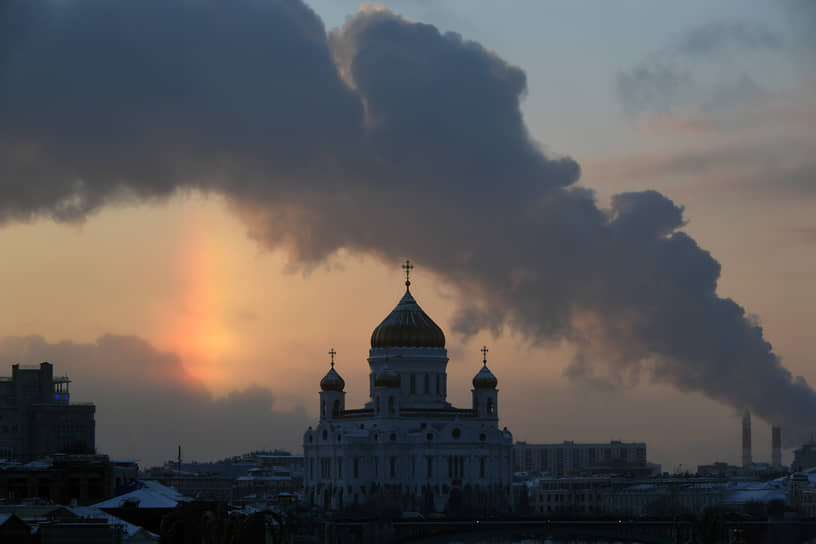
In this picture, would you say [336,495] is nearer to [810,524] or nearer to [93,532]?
[810,524]

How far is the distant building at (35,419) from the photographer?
169m

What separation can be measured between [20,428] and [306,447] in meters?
24.4

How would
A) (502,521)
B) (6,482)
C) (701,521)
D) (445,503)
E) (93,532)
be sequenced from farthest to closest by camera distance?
(445,503), (502,521), (701,521), (6,482), (93,532)

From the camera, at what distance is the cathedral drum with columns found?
170 m

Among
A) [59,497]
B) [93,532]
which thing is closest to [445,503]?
[59,497]

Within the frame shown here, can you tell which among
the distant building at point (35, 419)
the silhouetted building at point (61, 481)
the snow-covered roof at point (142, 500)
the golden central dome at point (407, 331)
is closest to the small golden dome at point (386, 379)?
the golden central dome at point (407, 331)

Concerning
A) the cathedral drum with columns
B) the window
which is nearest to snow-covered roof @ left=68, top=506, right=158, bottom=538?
the cathedral drum with columns

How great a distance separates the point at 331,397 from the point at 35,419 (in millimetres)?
25488

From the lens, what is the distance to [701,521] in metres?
146

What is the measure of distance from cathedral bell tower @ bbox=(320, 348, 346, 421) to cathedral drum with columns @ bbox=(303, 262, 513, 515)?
0.09 metres

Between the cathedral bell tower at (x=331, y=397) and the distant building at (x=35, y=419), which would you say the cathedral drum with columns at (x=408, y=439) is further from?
the distant building at (x=35, y=419)

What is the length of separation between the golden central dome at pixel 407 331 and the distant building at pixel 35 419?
25.2 meters

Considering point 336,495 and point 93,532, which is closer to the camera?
point 93,532

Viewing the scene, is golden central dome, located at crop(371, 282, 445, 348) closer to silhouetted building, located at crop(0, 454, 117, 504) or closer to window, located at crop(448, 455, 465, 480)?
window, located at crop(448, 455, 465, 480)
